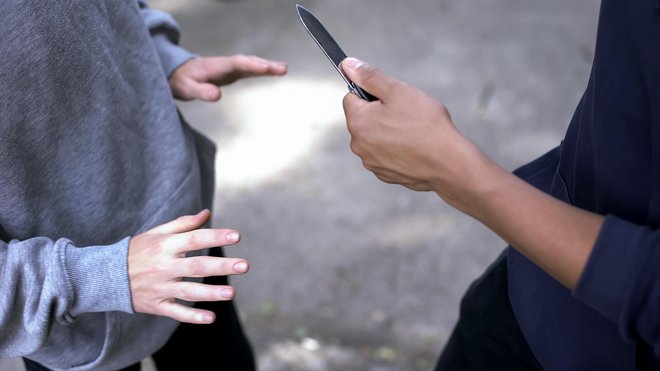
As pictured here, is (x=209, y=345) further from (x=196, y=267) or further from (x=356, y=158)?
(x=356, y=158)

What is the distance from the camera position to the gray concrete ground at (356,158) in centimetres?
205

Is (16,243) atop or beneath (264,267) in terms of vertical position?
atop

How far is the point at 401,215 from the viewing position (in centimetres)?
233

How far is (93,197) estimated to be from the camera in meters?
0.99

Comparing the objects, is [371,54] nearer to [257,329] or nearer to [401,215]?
[401,215]

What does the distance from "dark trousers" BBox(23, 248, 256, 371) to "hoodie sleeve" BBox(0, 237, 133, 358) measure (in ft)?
1.03

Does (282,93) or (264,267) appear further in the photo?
(282,93)

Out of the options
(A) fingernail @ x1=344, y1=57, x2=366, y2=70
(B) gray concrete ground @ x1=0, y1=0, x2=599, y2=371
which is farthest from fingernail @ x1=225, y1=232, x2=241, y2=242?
(B) gray concrete ground @ x1=0, y1=0, x2=599, y2=371

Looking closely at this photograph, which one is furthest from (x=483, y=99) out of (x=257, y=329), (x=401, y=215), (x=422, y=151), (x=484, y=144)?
(x=422, y=151)

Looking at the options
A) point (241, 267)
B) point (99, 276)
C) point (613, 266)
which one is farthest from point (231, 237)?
point (613, 266)

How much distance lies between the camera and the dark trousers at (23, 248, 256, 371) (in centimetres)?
125

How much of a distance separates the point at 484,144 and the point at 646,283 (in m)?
1.91

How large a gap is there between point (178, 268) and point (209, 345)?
0.47 m

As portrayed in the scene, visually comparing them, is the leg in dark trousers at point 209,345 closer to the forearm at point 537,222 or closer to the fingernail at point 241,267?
the fingernail at point 241,267
